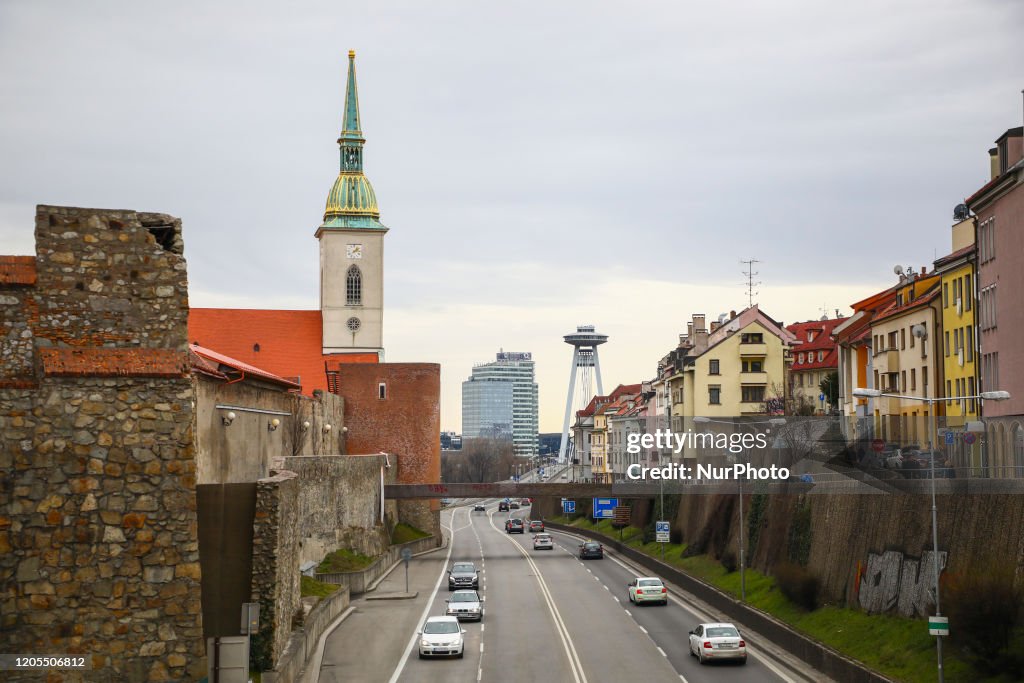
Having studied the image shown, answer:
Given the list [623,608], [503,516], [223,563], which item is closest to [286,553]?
[223,563]

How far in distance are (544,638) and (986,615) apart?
671 inches

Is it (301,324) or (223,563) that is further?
(301,324)

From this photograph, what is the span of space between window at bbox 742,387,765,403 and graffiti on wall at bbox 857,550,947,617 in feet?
174

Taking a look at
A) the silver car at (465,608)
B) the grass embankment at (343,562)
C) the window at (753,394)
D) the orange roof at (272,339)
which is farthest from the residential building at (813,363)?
the silver car at (465,608)

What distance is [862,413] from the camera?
6419 centimetres

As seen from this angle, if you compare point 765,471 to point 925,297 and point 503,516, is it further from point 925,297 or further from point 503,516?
point 503,516

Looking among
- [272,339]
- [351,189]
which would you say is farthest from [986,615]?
[351,189]

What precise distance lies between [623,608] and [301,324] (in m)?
57.6

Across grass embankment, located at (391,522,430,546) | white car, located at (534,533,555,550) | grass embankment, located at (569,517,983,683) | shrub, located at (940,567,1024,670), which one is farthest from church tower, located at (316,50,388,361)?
shrub, located at (940,567,1024,670)

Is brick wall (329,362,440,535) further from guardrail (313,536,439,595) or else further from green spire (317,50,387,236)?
green spire (317,50,387,236)

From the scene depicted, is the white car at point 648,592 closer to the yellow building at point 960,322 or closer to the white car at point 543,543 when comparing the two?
the yellow building at point 960,322

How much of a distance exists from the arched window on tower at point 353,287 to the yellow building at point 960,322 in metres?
55.6

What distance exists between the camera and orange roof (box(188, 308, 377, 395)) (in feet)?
318

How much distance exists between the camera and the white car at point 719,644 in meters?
33.7
